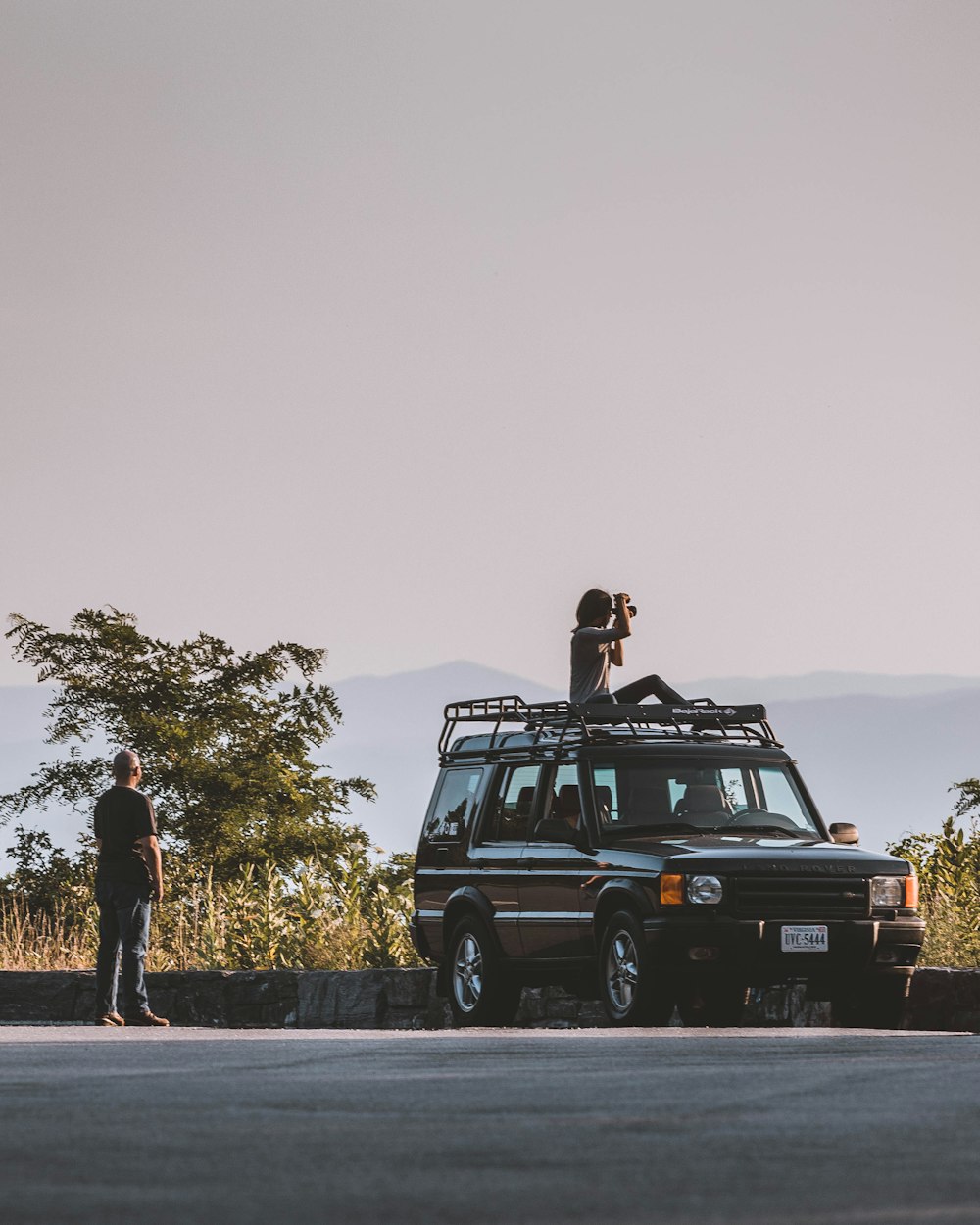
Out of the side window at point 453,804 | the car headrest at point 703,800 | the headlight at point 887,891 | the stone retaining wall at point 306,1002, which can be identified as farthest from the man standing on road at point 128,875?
the headlight at point 887,891

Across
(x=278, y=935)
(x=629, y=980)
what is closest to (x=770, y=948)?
(x=629, y=980)

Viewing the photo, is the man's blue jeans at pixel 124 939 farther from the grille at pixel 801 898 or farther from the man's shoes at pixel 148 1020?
the grille at pixel 801 898

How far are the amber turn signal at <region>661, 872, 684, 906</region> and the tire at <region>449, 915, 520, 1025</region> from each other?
183 centimetres

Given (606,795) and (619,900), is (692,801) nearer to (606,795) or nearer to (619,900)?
(606,795)

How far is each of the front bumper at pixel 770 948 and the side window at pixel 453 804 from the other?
269 centimetres

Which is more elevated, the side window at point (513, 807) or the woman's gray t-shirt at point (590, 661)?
the woman's gray t-shirt at point (590, 661)

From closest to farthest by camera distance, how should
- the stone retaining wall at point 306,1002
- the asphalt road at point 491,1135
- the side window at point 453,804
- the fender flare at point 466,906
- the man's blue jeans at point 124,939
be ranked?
1. the asphalt road at point 491,1135
2. the man's blue jeans at point 124,939
3. the fender flare at point 466,906
4. the stone retaining wall at point 306,1002
5. the side window at point 453,804

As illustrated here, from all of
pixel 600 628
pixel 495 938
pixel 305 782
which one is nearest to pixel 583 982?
pixel 495 938

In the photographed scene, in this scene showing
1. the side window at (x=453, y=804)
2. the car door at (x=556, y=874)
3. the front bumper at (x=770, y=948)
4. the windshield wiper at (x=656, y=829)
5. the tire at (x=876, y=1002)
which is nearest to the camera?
the front bumper at (x=770, y=948)

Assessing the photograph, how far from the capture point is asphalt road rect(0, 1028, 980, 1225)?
5.71m

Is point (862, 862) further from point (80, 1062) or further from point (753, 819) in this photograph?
point (80, 1062)

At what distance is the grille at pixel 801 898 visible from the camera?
570 inches

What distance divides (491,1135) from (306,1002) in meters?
9.89

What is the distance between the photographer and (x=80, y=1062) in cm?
1048
